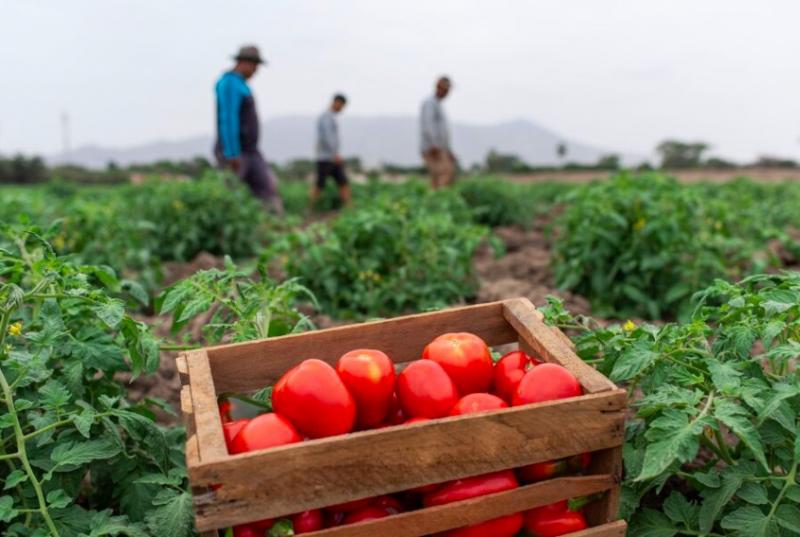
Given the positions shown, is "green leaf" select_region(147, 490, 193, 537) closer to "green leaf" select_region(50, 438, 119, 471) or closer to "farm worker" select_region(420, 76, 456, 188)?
"green leaf" select_region(50, 438, 119, 471)

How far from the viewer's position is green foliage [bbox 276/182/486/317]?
15.0 ft

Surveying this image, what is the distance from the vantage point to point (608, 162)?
27.5m

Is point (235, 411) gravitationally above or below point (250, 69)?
below

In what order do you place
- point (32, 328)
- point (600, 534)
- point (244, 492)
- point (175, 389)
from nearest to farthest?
point (244, 492), point (600, 534), point (32, 328), point (175, 389)

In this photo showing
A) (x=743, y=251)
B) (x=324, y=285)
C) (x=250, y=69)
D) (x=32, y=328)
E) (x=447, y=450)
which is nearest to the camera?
(x=447, y=450)

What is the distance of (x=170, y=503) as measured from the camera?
1.77 meters

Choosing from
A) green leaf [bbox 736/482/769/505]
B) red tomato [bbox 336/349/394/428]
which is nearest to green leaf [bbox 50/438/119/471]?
red tomato [bbox 336/349/394/428]

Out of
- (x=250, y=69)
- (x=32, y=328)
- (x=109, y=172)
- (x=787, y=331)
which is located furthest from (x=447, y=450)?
(x=109, y=172)

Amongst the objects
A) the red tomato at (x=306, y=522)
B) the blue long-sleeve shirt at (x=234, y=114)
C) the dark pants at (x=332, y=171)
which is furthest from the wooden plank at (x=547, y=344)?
the dark pants at (x=332, y=171)

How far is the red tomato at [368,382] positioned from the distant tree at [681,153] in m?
22.1

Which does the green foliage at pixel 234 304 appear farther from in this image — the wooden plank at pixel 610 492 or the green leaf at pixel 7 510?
the wooden plank at pixel 610 492

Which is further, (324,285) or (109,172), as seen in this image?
(109,172)

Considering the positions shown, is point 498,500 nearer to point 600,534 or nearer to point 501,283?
point 600,534

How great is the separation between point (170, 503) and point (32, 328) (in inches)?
31.1
